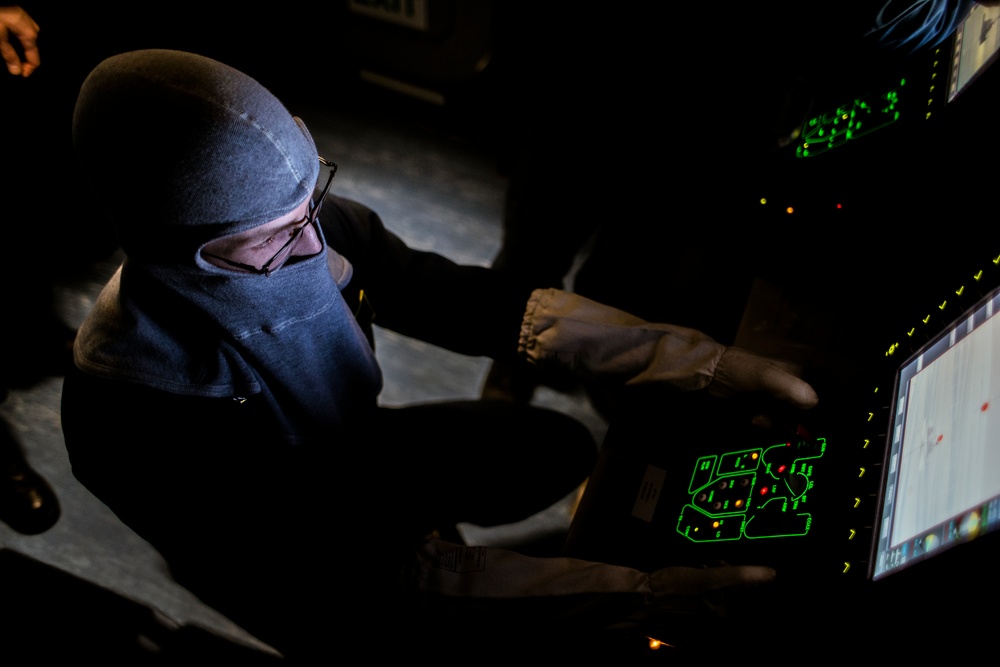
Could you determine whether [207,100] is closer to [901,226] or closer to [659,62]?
[659,62]

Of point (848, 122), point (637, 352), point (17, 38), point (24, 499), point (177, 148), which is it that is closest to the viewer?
point (177, 148)

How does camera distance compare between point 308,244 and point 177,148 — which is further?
point 308,244

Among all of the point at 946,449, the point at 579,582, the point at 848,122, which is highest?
the point at 848,122

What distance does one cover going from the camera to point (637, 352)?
1.17 metres

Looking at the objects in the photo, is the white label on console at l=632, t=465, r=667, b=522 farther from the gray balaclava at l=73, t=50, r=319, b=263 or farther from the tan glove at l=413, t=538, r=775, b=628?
the gray balaclava at l=73, t=50, r=319, b=263

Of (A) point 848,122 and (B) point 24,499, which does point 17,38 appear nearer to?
(B) point 24,499

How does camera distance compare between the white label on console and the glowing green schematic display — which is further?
the white label on console

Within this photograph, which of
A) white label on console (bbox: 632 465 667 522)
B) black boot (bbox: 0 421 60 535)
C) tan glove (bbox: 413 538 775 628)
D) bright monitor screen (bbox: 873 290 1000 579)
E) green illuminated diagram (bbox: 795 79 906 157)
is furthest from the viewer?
black boot (bbox: 0 421 60 535)

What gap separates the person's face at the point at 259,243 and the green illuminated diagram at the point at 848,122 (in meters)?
1.09

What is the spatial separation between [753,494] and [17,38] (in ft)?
6.10

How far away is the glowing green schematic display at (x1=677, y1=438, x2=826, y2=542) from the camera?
96 cm

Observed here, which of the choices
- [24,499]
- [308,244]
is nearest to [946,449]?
[308,244]

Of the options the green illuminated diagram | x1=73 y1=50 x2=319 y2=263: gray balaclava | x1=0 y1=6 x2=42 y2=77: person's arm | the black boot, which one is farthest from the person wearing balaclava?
the black boot

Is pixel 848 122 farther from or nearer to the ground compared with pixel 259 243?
farther from the ground
